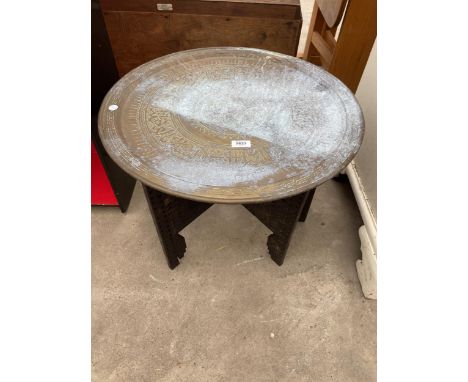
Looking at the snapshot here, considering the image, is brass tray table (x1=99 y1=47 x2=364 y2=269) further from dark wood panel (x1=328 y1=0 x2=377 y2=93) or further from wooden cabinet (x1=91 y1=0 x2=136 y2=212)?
dark wood panel (x1=328 y1=0 x2=377 y2=93)

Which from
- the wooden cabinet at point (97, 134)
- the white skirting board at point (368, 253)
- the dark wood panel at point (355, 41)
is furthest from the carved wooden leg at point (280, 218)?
the dark wood panel at point (355, 41)

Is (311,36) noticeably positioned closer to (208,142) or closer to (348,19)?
(348,19)

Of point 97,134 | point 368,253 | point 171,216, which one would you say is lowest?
point 368,253

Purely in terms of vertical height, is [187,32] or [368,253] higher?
[187,32]

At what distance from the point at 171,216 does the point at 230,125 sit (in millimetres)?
502

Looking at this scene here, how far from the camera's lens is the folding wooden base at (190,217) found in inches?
56.9

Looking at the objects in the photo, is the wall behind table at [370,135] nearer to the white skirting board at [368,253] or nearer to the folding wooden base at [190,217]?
the white skirting board at [368,253]

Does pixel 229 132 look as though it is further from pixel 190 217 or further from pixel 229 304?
pixel 229 304

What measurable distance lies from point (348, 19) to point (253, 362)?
174 cm

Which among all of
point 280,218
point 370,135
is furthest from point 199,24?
point 280,218

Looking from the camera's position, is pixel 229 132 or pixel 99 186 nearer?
pixel 229 132

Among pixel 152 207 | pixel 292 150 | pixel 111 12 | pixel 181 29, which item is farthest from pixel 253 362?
pixel 111 12

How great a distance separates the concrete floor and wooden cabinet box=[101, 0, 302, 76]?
3.47 ft

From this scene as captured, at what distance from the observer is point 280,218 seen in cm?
158
